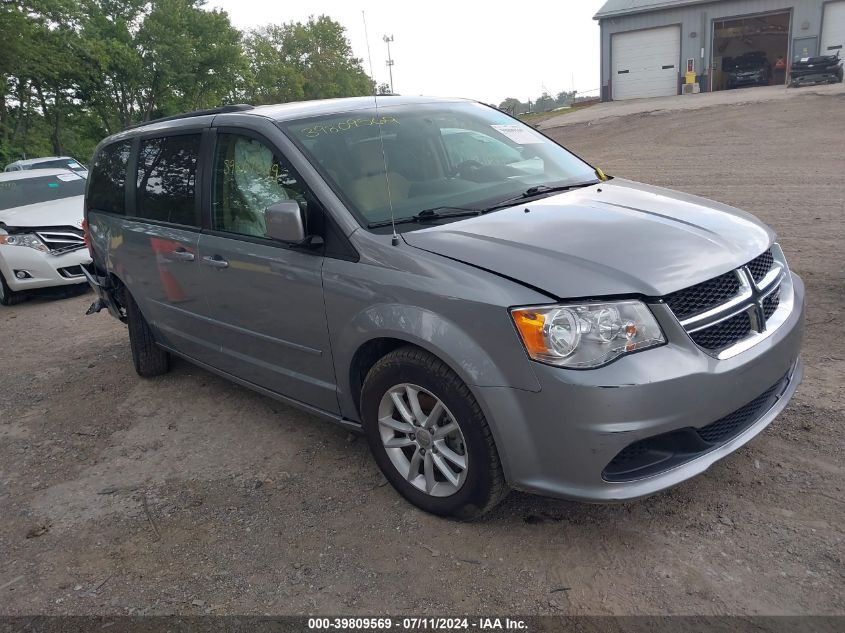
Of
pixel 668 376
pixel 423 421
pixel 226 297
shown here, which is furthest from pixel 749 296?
pixel 226 297

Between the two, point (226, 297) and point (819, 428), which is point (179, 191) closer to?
point (226, 297)

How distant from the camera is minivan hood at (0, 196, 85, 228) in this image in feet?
27.9

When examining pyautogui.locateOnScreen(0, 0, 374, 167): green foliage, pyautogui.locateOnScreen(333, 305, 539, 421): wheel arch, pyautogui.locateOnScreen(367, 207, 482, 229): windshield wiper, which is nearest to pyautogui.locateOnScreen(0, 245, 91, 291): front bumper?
pyautogui.locateOnScreen(333, 305, 539, 421): wheel arch

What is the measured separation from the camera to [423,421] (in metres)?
3.04

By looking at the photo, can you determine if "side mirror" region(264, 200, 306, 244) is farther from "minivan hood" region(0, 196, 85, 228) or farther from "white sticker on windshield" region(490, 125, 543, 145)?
"minivan hood" region(0, 196, 85, 228)

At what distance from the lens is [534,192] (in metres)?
3.66

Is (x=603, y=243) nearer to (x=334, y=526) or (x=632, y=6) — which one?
(x=334, y=526)

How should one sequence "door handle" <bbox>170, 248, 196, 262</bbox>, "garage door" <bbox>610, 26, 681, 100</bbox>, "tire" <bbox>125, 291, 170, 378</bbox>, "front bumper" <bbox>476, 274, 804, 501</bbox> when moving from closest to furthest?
"front bumper" <bbox>476, 274, 804, 501</bbox> → "door handle" <bbox>170, 248, 196, 262</bbox> → "tire" <bbox>125, 291, 170, 378</bbox> → "garage door" <bbox>610, 26, 681, 100</bbox>

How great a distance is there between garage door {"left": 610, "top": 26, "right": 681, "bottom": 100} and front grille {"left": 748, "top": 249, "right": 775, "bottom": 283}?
32940 millimetres

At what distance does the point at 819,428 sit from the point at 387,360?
2.26 meters

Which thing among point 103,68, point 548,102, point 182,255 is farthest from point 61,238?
point 548,102

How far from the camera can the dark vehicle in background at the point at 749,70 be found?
31766mm

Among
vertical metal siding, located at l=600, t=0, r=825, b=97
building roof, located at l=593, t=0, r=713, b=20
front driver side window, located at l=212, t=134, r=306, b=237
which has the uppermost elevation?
building roof, located at l=593, t=0, r=713, b=20

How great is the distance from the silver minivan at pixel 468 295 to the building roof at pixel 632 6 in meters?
31.8
